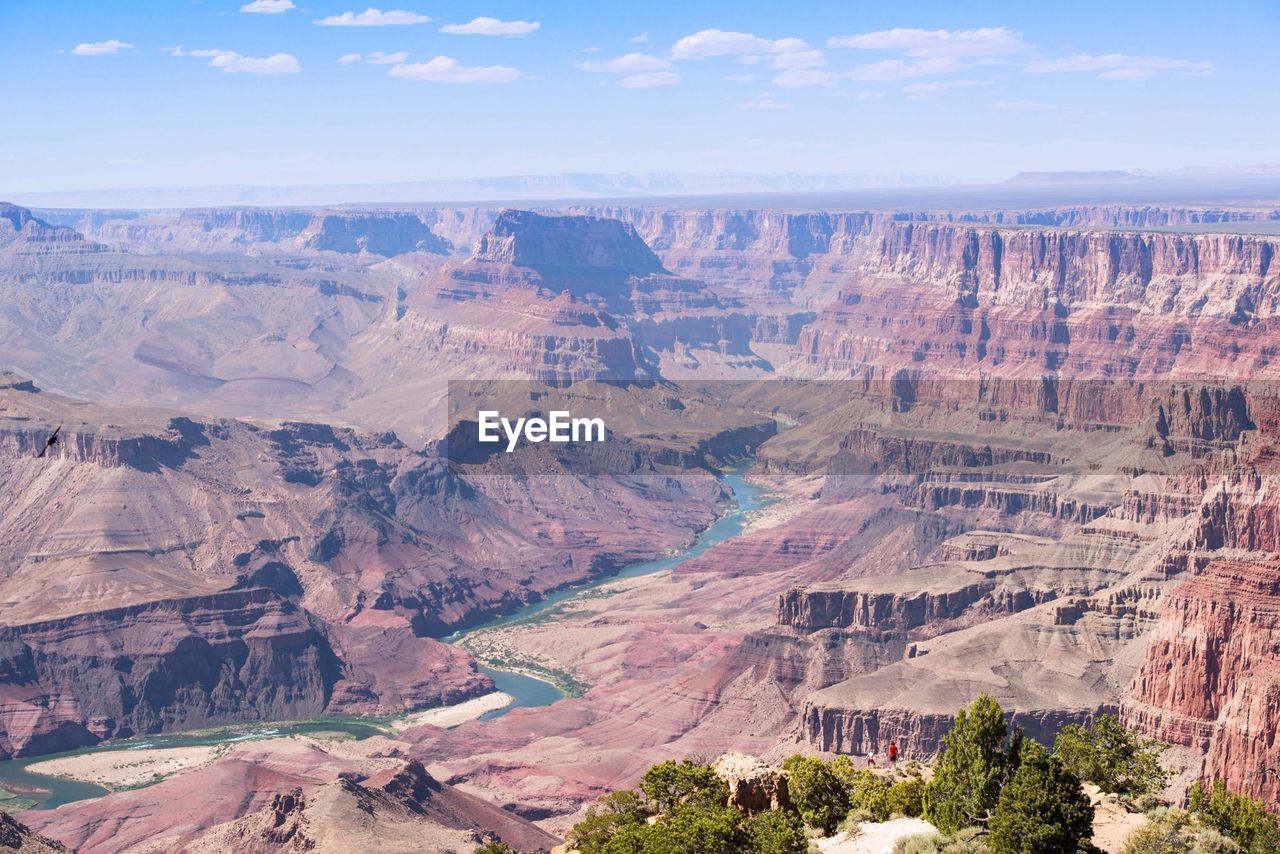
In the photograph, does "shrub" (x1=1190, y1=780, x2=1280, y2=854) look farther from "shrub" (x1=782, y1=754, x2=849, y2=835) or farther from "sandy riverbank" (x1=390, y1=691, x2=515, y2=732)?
"sandy riverbank" (x1=390, y1=691, x2=515, y2=732)

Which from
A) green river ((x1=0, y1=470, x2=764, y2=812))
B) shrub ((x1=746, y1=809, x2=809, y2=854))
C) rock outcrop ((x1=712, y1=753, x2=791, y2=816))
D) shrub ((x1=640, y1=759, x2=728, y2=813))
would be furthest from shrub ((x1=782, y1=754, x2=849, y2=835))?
green river ((x1=0, y1=470, x2=764, y2=812))

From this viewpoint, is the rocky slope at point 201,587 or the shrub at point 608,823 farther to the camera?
the rocky slope at point 201,587

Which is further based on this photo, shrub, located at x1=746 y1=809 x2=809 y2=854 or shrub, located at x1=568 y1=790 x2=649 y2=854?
shrub, located at x1=568 y1=790 x2=649 y2=854

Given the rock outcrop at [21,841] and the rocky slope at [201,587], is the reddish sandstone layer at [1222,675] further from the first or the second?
the rocky slope at [201,587]

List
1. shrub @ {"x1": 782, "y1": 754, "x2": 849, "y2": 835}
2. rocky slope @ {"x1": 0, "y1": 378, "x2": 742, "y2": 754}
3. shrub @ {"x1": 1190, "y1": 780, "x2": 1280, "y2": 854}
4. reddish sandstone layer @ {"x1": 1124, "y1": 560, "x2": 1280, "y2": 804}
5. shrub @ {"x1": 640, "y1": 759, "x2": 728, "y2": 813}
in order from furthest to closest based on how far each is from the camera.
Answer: rocky slope @ {"x1": 0, "y1": 378, "x2": 742, "y2": 754}
reddish sandstone layer @ {"x1": 1124, "y1": 560, "x2": 1280, "y2": 804}
shrub @ {"x1": 782, "y1": 754, "x2": 849, "y2": 835}
shrub @ {"x1": 640, "y1": 759, "x2": 728, "y2": 813}
shrub @ {"x1": 1190, "y1": 780, "x2": 1280, "y2": 854}

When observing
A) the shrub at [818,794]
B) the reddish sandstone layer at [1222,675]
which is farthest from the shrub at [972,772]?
the reddish sandstone layer at [1222,675]

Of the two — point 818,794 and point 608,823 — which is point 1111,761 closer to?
point 818,794
